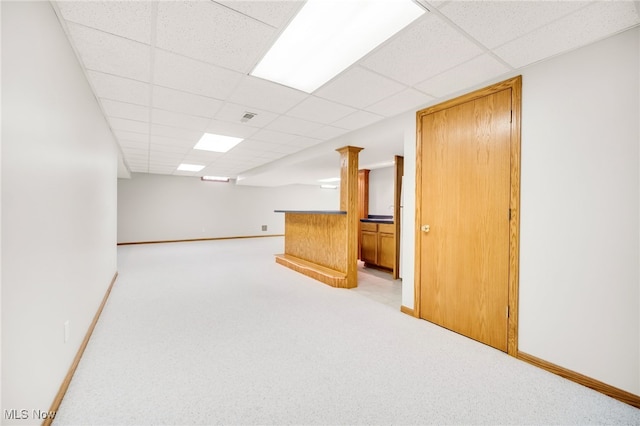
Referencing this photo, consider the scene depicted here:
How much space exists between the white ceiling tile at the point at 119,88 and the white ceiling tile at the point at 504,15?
2.60 metres

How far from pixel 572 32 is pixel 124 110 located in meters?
4.10

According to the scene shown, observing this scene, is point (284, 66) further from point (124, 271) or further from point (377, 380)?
point (124, 271)

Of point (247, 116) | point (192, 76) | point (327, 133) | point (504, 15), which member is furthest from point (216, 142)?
point (504, 15)

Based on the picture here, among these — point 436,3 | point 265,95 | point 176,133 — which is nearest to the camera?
point 436,3

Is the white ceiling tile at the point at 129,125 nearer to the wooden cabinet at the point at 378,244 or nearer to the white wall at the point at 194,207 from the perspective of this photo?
the wooden cabinet at the point at 378,244

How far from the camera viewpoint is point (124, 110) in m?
3.19

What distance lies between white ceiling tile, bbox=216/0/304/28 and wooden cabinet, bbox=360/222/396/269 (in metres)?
3.90

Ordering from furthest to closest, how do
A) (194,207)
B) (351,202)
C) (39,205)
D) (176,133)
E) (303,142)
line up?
(194,207) < (303,142) < (351,202) < (176,133) < (39,205)

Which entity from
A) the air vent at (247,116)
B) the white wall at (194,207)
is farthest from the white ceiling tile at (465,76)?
the white wall at (194,207)


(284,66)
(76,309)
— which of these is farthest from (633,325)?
(76,309)

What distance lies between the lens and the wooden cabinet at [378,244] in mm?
5121

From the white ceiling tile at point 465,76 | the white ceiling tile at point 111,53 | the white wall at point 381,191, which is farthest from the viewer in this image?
the white wall at point 381,191

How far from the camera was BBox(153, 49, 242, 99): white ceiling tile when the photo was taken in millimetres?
2156

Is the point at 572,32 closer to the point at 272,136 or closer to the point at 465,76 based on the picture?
the point at 465,76
